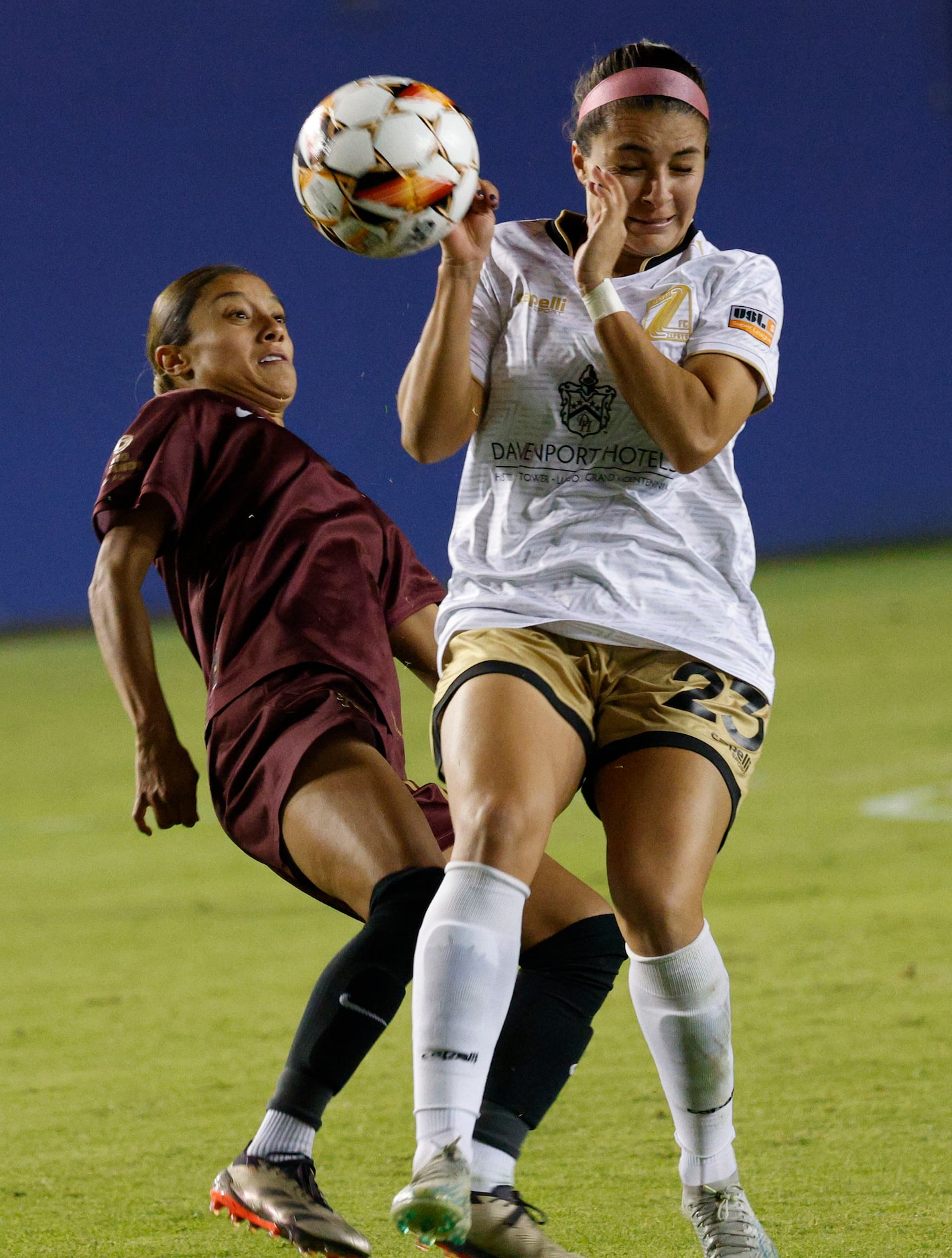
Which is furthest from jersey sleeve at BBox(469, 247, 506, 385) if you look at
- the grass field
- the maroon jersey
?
the grass field

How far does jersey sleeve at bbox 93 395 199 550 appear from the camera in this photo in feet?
9.07

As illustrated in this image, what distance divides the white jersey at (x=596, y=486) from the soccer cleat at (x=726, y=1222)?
80cm

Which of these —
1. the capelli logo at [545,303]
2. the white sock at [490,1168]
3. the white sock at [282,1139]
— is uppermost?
the capelli logo at [545,303]

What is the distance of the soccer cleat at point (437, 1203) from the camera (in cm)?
190

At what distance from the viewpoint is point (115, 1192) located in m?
3.06

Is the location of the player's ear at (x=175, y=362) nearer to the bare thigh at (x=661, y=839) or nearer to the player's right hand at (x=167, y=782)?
the player's right hand at (x=167, y=782)

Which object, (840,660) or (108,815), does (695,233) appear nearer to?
(108,815)

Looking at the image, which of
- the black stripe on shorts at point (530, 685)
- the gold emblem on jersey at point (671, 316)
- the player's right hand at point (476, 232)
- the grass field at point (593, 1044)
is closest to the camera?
the black stripe on shorts at point (530, 685)

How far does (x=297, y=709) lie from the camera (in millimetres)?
2680

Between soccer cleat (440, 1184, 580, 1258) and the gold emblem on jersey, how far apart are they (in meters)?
1.36

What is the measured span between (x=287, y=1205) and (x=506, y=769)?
783mm

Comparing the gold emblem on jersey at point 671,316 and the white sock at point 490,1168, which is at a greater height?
the gold emblem on jersey at point 671,316

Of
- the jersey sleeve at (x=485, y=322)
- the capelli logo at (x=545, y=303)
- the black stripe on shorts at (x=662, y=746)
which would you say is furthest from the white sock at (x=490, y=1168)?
the capelli logo at (x=545, y=303)

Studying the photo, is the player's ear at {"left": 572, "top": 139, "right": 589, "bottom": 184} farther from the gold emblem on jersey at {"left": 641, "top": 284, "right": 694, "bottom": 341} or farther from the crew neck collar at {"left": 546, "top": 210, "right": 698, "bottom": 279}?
the gold emblem on jersey at {"left": 641, "top": 284, "right": 694, "bottom": 341}
